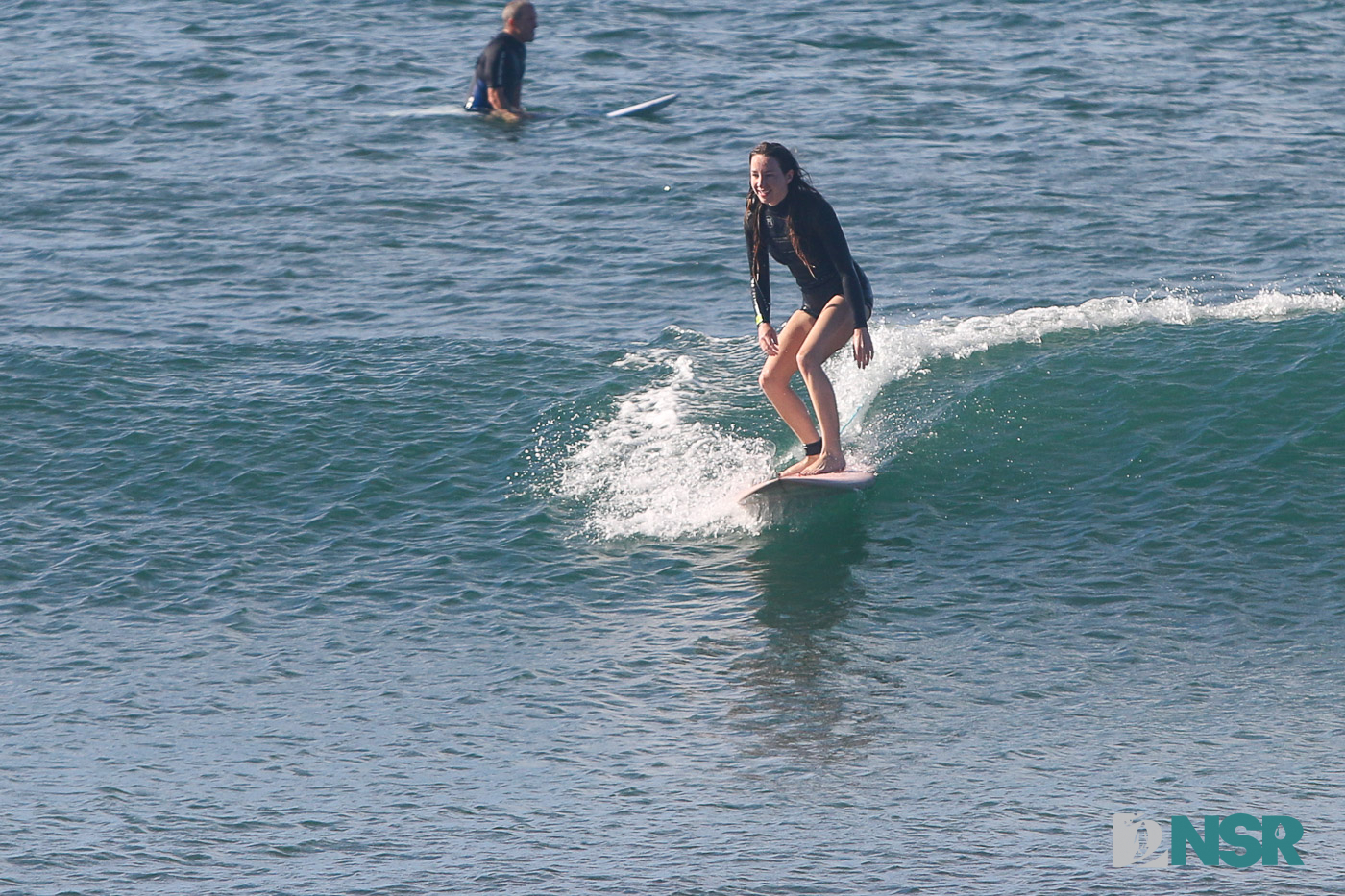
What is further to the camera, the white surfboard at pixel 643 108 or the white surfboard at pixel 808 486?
the white surfboard at pixel 643 108

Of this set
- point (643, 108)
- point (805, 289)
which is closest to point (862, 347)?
point (805, 289)

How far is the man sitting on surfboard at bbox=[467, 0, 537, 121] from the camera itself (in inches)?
725

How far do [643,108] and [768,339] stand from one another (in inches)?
425

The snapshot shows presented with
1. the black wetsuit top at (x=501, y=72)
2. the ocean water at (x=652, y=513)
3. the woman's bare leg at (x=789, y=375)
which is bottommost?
the ocean water at (x=652, y=513)

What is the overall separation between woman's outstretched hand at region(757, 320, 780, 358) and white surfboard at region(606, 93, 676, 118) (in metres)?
10.6

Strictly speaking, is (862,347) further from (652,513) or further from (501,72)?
(501,72)

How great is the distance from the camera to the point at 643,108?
19281mm

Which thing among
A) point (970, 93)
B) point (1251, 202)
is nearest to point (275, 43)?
point (970, 93)

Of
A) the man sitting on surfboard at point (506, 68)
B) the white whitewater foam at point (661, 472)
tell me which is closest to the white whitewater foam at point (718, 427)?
the white whitewater foam at point (661, 472)

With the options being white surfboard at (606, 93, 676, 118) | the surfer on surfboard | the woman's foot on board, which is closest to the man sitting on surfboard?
white surfboard at (606, 93, 676, 118)

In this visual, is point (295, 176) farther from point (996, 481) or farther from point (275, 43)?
point (996, 481)

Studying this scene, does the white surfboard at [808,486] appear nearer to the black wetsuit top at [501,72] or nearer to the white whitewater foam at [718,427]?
the white whitewater foam at [718,427]

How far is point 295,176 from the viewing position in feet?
56.9

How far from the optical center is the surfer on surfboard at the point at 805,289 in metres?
8.77
